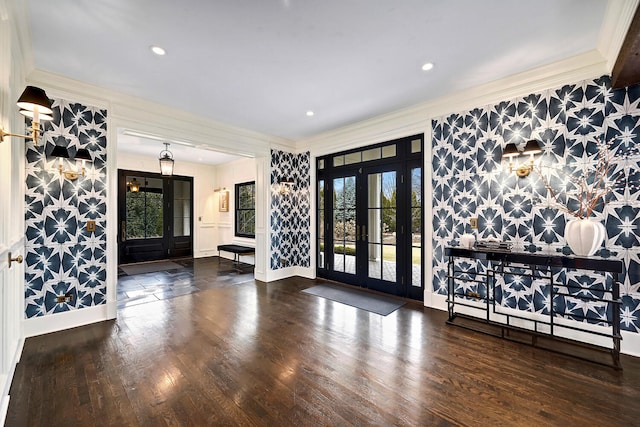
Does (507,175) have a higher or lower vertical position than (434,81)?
lower

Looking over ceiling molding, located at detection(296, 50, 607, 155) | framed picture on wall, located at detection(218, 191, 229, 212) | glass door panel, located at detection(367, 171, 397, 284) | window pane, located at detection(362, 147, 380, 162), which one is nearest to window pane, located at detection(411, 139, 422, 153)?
ceiling molding, located at detection(296, 50, 607, 155)

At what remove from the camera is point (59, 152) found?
3.05 m

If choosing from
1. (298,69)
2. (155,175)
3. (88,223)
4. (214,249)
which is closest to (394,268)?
(298,69)

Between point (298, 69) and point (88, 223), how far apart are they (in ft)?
10.3

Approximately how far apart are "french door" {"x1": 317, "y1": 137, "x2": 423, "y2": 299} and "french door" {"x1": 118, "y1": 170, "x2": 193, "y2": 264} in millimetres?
4759

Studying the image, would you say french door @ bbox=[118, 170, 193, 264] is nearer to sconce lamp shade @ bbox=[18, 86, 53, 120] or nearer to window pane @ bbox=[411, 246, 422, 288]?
sconce lamp shade @ bbox=[18, 86, 53, 120]

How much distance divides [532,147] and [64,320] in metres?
5.65

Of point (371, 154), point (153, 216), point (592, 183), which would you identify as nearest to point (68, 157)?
point (371, 154)

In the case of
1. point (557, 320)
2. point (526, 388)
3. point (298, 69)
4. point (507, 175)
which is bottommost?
point (526, 388)

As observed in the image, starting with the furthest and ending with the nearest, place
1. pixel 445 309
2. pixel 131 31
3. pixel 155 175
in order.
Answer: pixel 155 175, pixel 445 309, pixel 131 31

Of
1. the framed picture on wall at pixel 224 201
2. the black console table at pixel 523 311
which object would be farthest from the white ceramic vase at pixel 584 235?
the framed picture on wall at pixel 224 201

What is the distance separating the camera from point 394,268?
440 cm

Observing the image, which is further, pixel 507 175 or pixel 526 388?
pixel 507 175

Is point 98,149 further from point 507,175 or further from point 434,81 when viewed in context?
point 507,175
